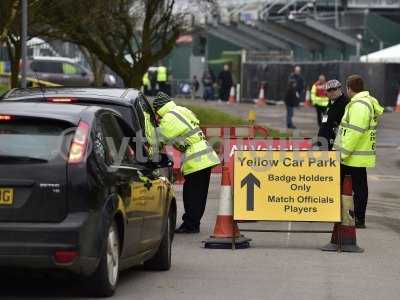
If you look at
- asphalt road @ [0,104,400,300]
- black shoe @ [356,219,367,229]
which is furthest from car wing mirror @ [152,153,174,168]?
black shoe @ [356,219,367,229]

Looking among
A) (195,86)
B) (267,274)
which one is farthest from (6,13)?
(195,86)

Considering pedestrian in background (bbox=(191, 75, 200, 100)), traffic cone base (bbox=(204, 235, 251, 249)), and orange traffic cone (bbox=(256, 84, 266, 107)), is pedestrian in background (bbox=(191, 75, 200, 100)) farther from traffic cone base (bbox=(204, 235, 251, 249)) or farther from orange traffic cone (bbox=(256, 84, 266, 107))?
traffic cone base (bbox=(204, 235, 251, 249))

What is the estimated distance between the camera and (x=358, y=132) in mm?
13852

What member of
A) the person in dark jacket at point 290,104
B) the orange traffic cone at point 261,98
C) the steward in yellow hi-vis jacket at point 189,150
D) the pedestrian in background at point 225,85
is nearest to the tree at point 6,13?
the steward in yellow hi-vis jacket at point 189,150

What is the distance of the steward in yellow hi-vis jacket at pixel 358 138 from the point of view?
45.5ft

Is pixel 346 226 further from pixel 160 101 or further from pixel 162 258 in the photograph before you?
pixel 160 101

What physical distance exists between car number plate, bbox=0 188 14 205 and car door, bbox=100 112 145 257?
85 centimetres

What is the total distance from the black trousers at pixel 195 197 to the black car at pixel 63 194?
15.1ft

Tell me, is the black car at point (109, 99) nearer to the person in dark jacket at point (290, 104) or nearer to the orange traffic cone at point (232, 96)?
the person in dark jacket at point (290, 104)

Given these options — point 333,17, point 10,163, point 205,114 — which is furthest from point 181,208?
point 333,17

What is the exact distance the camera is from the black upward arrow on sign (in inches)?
484

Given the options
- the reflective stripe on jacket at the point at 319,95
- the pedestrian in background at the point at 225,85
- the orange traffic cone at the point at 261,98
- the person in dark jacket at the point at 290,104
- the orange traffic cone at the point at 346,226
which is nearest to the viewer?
the orange traffic cone at the point at 346,226

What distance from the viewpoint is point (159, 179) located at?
10.2 metres

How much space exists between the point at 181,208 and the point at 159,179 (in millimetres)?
6034
